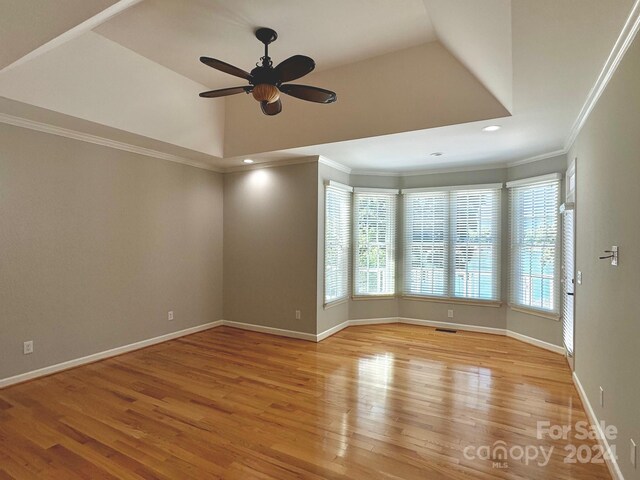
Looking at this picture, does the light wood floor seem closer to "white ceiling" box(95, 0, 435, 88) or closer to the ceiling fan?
the ceiling fan

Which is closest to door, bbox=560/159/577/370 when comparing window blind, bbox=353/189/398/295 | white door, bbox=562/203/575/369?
white door, bbox=562/203/575/369

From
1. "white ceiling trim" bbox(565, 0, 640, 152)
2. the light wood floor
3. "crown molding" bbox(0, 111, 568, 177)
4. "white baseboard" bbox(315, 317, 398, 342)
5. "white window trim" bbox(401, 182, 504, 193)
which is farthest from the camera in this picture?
"white baseboard" bbox(315, 317, 398, 342)

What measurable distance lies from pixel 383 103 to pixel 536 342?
3.75m

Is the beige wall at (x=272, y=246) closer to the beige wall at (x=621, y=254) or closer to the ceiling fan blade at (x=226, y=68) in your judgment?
the ceiling fan blade at (x=226, y=68)

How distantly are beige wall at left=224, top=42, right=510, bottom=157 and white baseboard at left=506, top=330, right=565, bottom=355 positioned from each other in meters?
3.10

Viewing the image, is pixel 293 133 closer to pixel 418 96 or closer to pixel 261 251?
pixel 418 96

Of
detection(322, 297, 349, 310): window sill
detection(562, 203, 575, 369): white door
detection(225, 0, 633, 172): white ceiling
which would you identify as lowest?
detection(322, 297, 349, 310): window sill

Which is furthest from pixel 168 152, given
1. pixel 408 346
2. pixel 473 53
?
pixel 408 346

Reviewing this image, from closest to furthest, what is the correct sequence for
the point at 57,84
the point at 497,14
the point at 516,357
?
the point at 497,14, the point at 57,84, the point at 516,357

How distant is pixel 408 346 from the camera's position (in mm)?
4645

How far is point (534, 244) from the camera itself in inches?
186

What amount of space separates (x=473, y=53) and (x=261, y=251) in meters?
3.74

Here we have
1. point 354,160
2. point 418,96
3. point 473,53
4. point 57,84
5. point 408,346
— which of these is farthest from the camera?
point 354,160

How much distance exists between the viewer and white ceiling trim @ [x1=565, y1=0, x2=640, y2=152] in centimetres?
171
